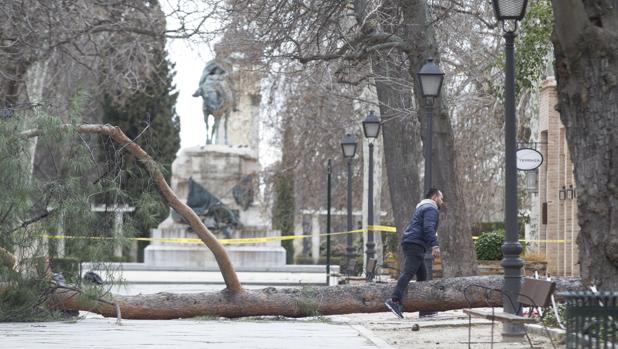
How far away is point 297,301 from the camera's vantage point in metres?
18.2

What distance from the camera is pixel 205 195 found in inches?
1832

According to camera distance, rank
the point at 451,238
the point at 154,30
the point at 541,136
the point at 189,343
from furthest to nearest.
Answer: the point at 541,136 → the point at 154,30 → the point at 451,238 → the point at 189,343

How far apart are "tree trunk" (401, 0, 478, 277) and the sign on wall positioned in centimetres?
631

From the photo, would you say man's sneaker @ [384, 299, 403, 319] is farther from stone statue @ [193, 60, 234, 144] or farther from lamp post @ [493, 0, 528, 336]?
stone statue @ [193, 60, 234, 144]

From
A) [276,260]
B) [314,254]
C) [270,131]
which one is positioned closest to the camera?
[276,260]

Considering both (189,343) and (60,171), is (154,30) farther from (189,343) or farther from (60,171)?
(189,343)

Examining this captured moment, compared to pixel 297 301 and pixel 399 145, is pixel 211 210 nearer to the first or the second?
pixel 399 145


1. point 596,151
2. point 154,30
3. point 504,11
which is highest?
point 154,30

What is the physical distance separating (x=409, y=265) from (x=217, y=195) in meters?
29.0

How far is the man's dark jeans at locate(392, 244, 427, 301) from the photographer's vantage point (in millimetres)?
17734

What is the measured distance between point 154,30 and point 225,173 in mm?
17576

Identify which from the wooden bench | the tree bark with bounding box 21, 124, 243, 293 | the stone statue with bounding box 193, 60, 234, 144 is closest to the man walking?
the tree bark with bounding box 21, 124, 243, 293

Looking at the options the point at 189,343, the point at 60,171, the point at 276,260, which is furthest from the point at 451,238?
the point at 276,260

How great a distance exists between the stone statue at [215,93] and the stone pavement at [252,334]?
96.3ft
